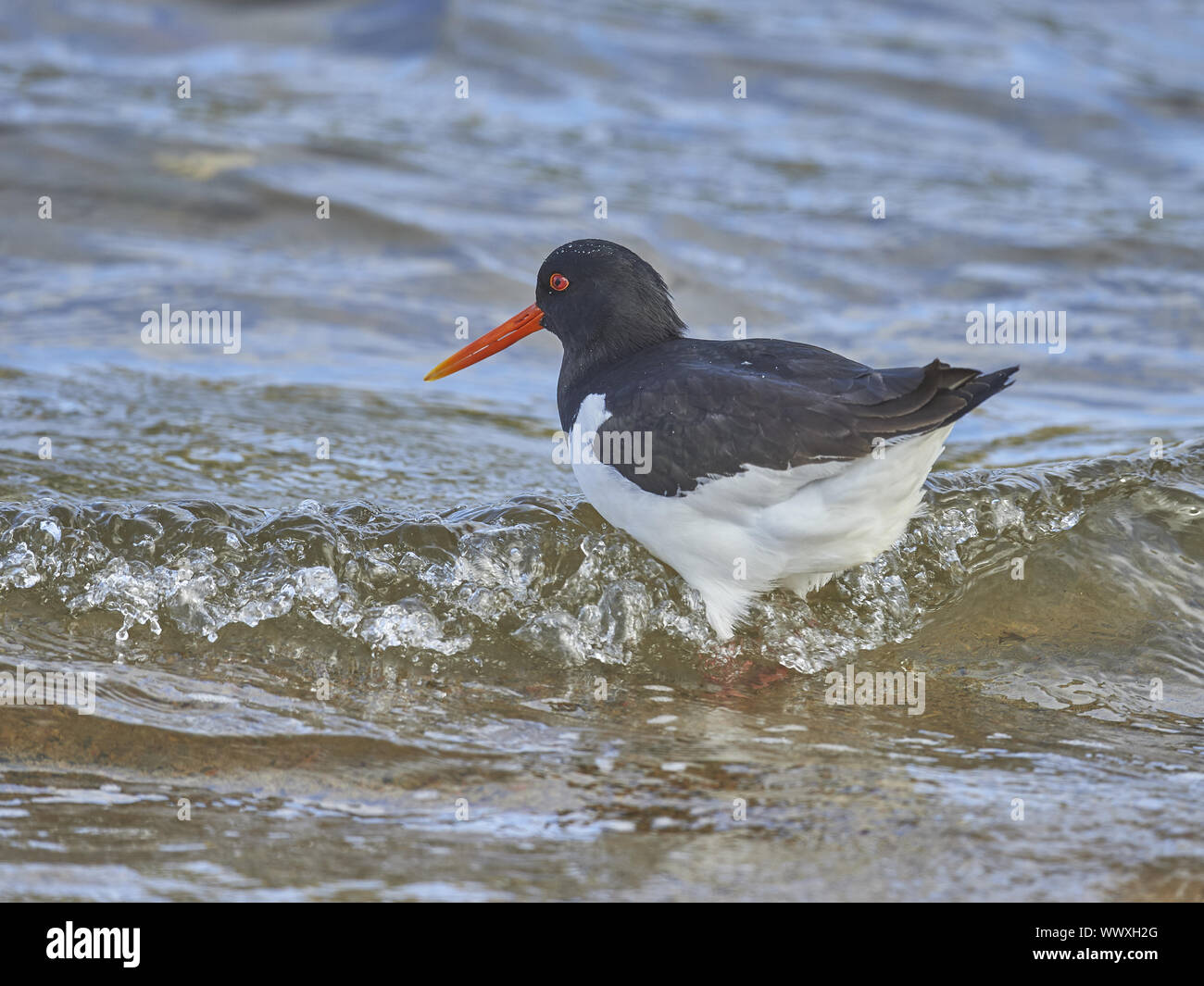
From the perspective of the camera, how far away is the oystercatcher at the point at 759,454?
3.76 m

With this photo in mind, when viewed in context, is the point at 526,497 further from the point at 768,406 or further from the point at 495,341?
the point at 768,406

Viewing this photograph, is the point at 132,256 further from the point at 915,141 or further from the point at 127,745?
the point at 915,141

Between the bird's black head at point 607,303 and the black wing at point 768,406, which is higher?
the bird's black head at point 607,303

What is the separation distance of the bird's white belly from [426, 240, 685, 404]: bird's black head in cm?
39

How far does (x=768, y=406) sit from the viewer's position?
3.92 metres

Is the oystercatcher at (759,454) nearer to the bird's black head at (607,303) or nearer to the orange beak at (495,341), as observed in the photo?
the bird's black head at (607,303)

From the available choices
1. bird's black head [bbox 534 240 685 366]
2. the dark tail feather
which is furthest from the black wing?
bird's black head [bbox 534 240 685 366]

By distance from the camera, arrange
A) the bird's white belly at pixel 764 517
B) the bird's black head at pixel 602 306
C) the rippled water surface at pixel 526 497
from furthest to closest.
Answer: the bird's black head at pixel 602 306 < the bird's white belly at pixel 764 517 < the rippled water surface at pixel 526 497

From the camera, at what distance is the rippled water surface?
3225 mm

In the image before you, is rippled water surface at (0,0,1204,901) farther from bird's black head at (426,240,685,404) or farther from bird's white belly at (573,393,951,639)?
bird's black head at (426,240,685,404)

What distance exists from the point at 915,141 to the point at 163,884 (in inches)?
404

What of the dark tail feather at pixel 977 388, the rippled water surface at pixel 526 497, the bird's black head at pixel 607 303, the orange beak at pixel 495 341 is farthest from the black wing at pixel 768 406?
the orange beak at pixel 495 341

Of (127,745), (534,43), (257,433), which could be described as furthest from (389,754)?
(534,43)

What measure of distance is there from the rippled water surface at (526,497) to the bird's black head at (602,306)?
678 millimetres
